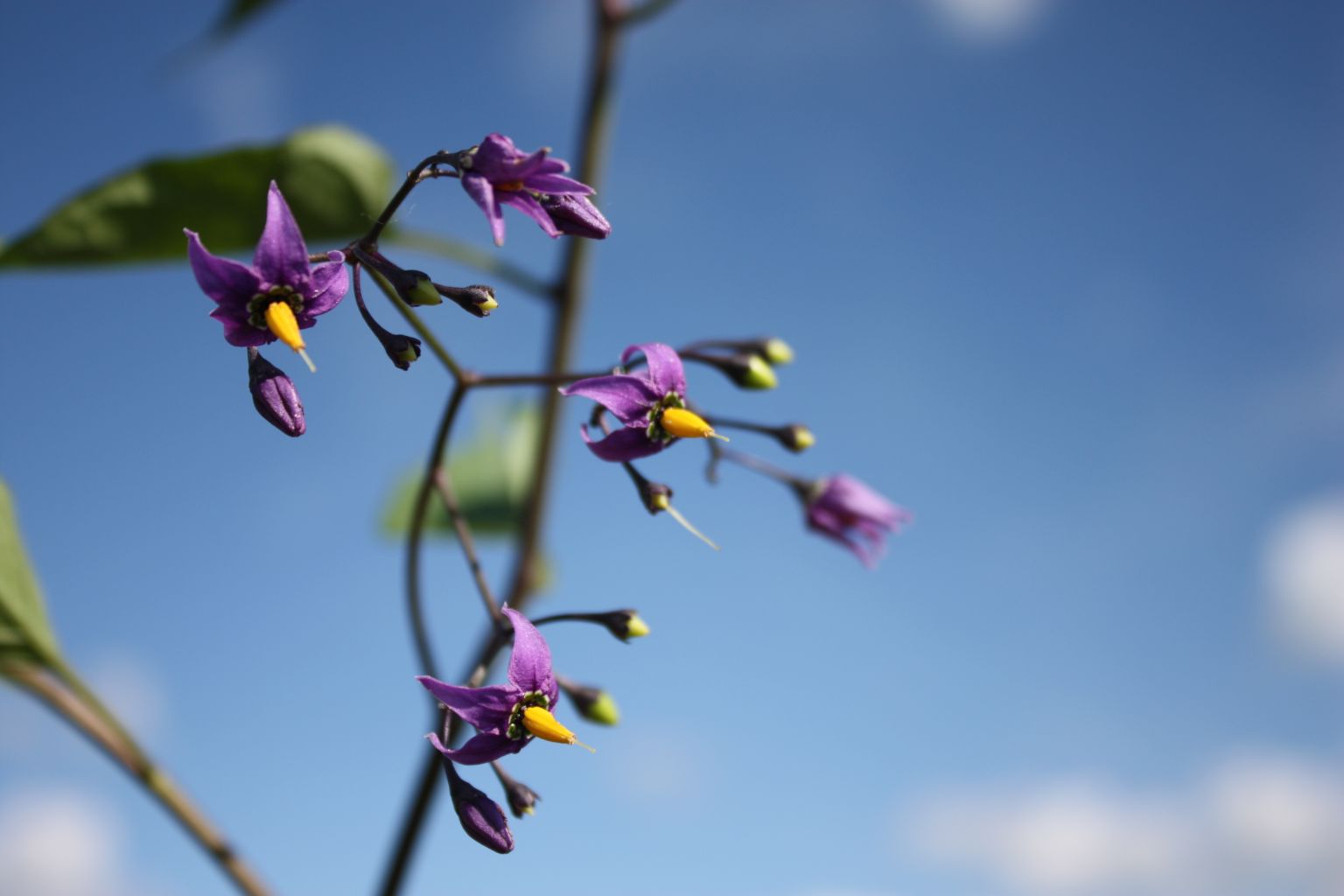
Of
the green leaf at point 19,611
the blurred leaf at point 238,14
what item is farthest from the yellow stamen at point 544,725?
the blurred leaf at point 238,14

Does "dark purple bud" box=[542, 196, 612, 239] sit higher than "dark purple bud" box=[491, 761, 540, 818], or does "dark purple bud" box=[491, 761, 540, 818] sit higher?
"dark purple bud" box=[542, 196, 612, 239]

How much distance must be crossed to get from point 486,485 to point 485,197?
5.25ft

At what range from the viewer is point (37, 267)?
1.62m

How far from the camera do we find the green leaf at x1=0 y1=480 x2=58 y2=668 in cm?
153

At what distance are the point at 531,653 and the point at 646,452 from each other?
0.21m

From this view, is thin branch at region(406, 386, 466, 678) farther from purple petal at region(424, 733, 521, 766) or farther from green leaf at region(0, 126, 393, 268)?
green leaf at region(0, 126, 393, 268)

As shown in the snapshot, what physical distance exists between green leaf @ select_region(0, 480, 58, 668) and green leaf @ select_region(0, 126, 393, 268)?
0.37 metres

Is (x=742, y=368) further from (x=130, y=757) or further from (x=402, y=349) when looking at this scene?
(x=130, y=757)

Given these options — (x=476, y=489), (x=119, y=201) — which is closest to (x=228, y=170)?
(x=119, y=201)

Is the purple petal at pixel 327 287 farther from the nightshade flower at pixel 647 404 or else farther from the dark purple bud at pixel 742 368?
the dark purple bud at pixel 742 368

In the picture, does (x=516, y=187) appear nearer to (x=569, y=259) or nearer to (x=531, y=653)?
(x=531, y=653)

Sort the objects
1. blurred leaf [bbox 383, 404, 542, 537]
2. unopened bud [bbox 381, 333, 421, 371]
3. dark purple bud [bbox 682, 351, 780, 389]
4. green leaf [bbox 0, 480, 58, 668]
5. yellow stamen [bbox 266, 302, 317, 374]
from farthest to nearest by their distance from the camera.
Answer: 1. blurred leaf [bbox 383, 404, 542, 537]
2. green leaf [bbox 0, 480, 58, 668]
3. dark purple bud [bbox 682, 351, 780, 389]
4. unopened bud [bbox 381, 333, 421, 371]
5. yellow stamen [bbox 266, 302, 317, 374]

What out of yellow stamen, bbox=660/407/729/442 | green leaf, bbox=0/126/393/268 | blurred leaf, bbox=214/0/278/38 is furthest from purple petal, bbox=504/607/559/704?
blurred leaf, bbox=214/0/278/38

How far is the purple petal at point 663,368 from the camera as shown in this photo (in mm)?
1086
